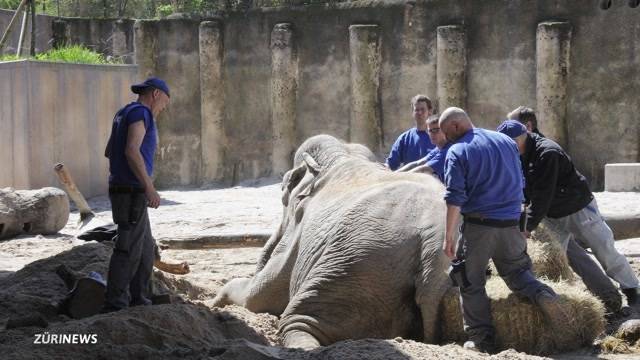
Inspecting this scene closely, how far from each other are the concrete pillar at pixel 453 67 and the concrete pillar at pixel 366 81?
4.35ft

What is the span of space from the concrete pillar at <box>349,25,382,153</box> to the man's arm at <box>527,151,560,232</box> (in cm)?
1053

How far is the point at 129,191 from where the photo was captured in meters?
6.28

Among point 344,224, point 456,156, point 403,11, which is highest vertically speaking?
point 403,11

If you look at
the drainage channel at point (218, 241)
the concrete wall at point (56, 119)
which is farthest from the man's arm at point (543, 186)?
the concrete wall at point (56, 119)

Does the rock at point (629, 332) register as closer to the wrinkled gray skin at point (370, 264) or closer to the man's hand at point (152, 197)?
the wrinkled gray skin at point (370, 264)

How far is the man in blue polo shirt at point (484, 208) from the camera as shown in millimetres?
5941

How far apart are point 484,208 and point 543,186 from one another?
3.71 ft

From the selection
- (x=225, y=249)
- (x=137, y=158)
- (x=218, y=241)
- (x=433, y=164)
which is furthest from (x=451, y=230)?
(x=225, y=249)

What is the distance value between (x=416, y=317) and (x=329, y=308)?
0.56m

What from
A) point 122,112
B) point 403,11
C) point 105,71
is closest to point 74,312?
point 122,112

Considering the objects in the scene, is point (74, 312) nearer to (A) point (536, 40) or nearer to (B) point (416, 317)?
(B) point (416, 317)

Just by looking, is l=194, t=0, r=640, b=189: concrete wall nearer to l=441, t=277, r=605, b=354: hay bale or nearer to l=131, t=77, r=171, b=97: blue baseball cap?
l=441, t=277, r=605, b=354: hay bale

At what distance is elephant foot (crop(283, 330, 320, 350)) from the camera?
20.9 ft

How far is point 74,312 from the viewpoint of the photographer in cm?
629
